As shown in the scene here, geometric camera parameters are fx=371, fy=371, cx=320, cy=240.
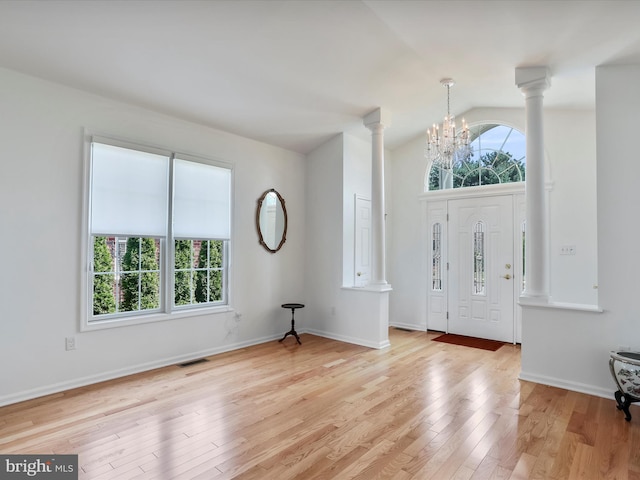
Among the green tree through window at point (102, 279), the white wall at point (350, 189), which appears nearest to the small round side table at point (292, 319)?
the white wall at point (350, 189)

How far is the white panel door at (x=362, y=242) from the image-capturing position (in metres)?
5.66

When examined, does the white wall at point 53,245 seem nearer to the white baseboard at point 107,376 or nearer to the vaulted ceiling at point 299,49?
the white baseboard at point 107,376

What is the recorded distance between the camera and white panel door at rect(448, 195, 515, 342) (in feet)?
17.5

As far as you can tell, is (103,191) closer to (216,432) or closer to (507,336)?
(216,432)

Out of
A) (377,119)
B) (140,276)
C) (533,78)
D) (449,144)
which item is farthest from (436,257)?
(140,276)

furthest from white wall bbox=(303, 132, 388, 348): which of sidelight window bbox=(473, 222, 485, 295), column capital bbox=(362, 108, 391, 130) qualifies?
sidelight window bbox=(473, 222, 485, 295)

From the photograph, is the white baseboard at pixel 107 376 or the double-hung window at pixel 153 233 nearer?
the white baseboard at pixel 107 376

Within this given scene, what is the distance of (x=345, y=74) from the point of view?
3998mm

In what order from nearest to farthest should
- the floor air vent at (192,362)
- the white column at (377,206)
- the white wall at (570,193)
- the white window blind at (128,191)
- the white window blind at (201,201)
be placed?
1. the white window blind at (128,191)
2. the floor air vent at (192,362)
3. the white window blind at (201,201)
4. the white wall at (570,193)
5. the white column at (377,206)

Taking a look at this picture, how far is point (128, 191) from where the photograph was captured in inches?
152

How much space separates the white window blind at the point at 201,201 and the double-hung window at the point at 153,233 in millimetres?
12

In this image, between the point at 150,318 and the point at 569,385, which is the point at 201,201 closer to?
the point at 150,318

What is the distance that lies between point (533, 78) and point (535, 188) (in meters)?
1.10

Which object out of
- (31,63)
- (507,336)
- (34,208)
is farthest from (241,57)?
(507,336)
